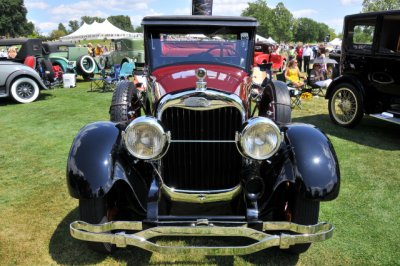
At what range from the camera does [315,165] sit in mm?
2420

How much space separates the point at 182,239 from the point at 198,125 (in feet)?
3.69

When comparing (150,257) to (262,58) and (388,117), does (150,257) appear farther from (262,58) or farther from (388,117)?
(262,58)

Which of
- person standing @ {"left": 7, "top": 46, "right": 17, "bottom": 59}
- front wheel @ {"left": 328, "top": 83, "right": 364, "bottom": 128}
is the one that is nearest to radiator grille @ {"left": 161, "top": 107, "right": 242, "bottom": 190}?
front wheel @ {"left": 328, "top": 83, "right": 364, "bottom": 128}

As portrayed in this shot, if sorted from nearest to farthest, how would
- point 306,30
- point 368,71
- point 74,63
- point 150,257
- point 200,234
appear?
point 200,234 → point 150,257 → point 368,71 → point 74,63 → point 306,30

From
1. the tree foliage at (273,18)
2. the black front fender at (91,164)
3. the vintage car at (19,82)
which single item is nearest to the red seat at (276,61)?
the vintage car at (19,82)

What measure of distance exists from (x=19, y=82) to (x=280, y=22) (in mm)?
71333

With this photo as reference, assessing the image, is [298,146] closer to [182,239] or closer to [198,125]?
[198,125]

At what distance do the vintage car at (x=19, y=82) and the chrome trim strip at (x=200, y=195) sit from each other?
8491 millimetres

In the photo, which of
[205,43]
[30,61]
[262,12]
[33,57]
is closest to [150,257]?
[205,43]

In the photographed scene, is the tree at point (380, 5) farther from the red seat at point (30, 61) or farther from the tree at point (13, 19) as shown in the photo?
the tree at point (13, 19)

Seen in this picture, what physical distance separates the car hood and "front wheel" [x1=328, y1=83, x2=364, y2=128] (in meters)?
3.88

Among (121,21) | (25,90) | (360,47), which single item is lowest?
(25,90)

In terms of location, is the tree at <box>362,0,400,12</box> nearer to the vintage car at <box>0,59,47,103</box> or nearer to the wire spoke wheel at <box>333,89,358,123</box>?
the wire spoke wheel at <box>333,89,358,123</box>

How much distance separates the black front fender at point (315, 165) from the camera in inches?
93.0
